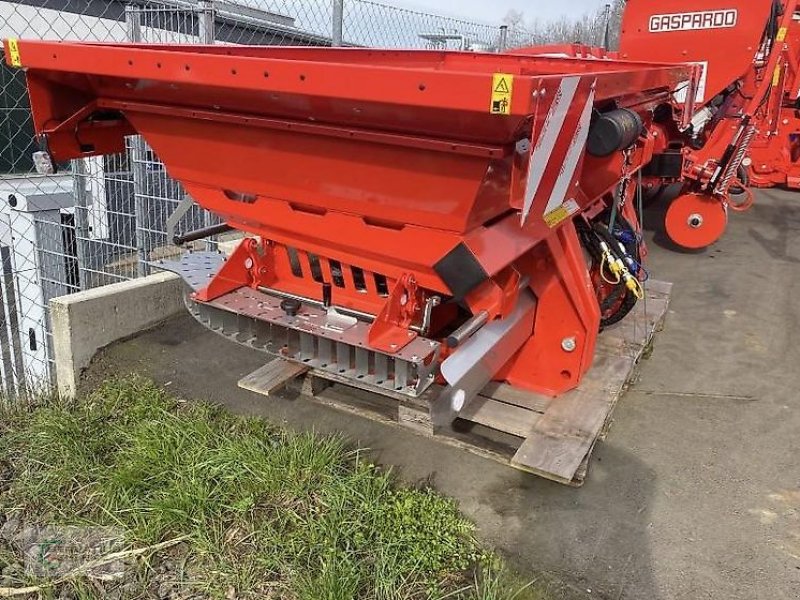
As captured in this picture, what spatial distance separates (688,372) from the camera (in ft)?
12.2

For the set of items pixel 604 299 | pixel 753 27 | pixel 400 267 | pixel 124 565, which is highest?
pixel 753 27

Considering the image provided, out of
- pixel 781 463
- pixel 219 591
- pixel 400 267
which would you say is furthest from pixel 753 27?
pixel 219 591

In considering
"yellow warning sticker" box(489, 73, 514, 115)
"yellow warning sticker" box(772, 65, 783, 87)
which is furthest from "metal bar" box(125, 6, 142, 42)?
"yellow warning sticker" box(772, 65, 783, 87)

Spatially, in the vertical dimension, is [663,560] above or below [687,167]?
below

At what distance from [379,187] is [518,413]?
4.15 feet

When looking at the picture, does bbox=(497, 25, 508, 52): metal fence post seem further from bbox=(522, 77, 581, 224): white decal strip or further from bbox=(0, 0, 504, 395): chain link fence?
bbox=(522, 77, 581, 224): white decal strip

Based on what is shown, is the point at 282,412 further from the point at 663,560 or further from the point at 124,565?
the point at 663,560

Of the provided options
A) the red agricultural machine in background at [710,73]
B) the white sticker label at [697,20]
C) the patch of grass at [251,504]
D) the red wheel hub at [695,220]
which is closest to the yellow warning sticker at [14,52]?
the patch of grass at [251,504]

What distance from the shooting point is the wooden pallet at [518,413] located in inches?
102

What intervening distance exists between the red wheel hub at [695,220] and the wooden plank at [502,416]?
373 centimetres

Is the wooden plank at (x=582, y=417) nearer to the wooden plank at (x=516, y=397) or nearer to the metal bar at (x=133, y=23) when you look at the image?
the wooden plank at (x=516, y=397)

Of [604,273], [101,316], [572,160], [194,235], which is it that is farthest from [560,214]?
[101,316]

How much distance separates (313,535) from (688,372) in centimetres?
251

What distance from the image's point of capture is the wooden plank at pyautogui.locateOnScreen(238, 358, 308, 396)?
9.80ft
